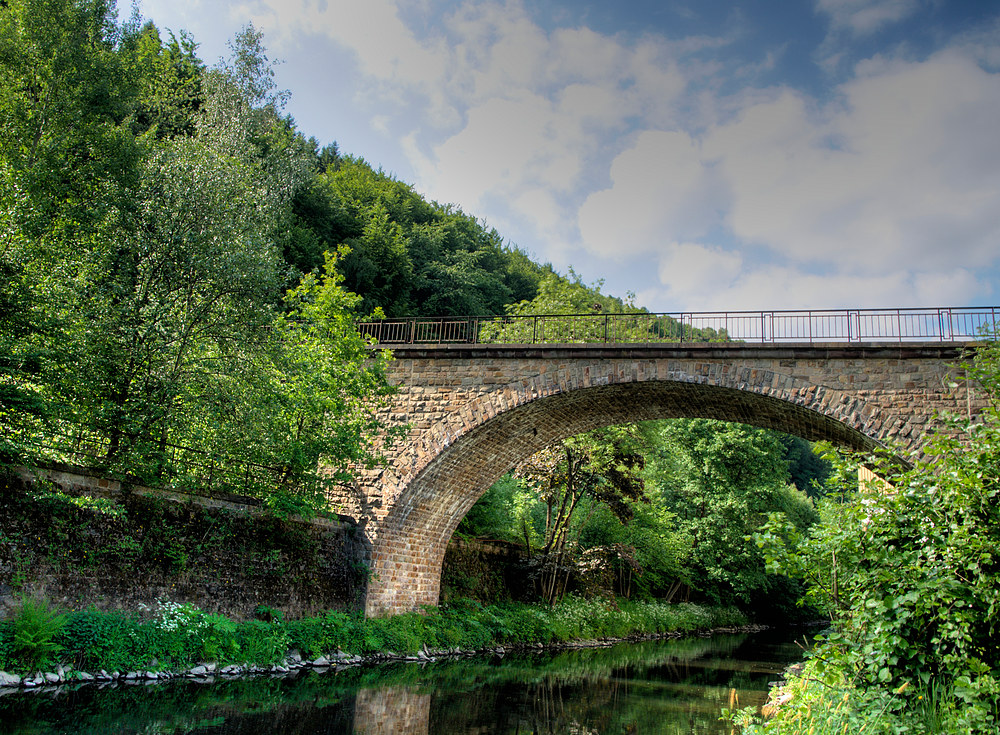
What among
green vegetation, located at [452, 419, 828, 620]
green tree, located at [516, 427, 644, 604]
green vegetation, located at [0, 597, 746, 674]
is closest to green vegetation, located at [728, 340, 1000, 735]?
green vegetation, located at [0, 597, 746, 674]

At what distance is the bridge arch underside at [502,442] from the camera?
14086mm

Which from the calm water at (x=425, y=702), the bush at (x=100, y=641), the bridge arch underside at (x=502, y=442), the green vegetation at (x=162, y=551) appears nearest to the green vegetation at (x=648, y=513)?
the bridge arch underside at (x=502, y=442)

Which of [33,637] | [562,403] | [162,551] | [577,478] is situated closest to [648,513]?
[577,478]

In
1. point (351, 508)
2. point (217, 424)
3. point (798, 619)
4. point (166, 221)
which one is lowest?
point (798, 619)

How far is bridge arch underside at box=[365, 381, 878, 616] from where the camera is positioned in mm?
14086

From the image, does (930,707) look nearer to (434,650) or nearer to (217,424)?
(217,424)

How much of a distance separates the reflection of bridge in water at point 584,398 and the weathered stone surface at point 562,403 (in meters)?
0.02

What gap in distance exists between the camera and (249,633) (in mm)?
10289

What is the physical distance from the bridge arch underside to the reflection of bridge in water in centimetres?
3

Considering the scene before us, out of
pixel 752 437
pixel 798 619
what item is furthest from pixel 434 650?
pixel 798 619

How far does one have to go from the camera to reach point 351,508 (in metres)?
14.8

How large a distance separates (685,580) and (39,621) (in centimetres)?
2138

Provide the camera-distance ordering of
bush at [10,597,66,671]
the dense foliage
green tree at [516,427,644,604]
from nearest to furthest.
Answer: bush at [10,597,66,671], the dense foliage, green tree at [516,427,644,604]

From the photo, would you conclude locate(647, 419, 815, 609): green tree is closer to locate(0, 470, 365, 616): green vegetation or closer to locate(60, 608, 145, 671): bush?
locate(0, 470, 365, 616): green vegetation
